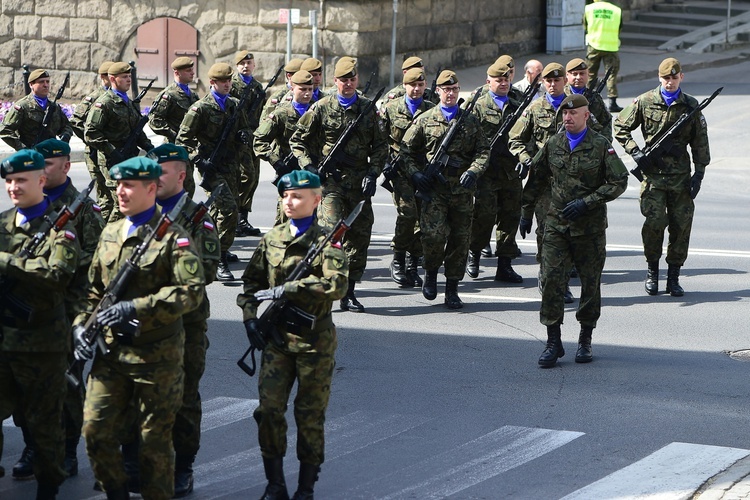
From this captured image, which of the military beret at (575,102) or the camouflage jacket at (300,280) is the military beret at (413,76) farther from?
the camouflage jacket at (300,280)

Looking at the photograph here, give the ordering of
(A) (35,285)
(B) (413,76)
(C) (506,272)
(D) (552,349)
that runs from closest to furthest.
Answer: (A) (35,285) → (D) (552,349) → (B) (413,76) → (C) (506,272)

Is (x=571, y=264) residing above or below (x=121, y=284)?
below

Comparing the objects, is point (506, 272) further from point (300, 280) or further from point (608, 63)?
point (608, 63)

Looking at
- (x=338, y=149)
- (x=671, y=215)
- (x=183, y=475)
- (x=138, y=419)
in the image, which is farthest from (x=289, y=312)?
(x=671, y=215)

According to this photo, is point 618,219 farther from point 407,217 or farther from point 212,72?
point 212,72

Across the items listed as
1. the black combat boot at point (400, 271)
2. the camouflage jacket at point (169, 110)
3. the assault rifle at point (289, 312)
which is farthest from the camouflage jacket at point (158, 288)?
the camouflage jacket at point (169, 110)

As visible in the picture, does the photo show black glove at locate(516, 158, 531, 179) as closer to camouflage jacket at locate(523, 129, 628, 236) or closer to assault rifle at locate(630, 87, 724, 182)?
assault rifle at locate(630, 87, 724, 182)

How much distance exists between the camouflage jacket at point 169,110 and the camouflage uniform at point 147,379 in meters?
7.71

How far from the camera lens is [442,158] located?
1201 cm

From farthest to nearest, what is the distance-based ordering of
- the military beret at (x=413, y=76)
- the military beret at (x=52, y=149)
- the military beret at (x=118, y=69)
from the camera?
the military beret at (x=118, y=69) < the military beret at (x=413, y=76) < the military beret at (x=52, y=149)

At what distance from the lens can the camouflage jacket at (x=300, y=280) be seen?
7.09m

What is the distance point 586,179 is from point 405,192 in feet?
9.49

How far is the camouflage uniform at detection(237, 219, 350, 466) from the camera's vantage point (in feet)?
23.3

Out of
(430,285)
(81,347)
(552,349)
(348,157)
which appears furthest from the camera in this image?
(430,285)
